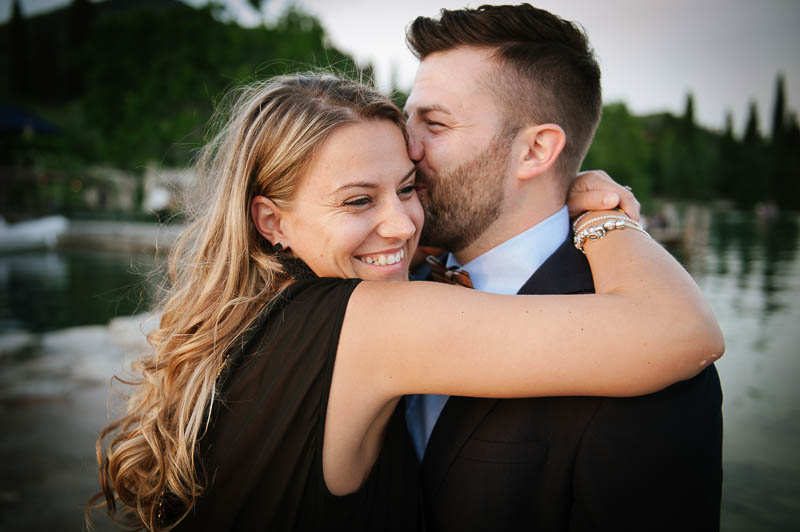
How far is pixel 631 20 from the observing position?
21.7 ft

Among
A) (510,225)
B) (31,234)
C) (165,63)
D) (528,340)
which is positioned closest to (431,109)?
(510,225)

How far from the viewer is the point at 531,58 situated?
230 centimetres

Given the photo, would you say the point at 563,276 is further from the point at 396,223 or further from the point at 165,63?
the point at 165,63

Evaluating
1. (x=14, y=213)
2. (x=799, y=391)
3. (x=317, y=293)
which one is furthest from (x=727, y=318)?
(x=14, y=213)

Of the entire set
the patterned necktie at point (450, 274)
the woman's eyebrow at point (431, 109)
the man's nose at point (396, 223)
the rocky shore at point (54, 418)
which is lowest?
the rocky shore at point (54, 418)

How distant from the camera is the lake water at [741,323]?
531 cm

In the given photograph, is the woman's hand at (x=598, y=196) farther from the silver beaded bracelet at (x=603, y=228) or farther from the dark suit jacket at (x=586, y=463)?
the dark suit jacket at (x=586, y=463)

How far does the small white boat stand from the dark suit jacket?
1139 inches

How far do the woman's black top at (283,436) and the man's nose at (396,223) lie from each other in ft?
0.99

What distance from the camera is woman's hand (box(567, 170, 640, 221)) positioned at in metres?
2.08

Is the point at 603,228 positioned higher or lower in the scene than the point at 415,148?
lower

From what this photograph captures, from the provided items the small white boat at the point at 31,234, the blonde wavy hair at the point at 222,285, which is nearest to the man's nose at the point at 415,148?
the blonde wavy hair at the point at 222,285

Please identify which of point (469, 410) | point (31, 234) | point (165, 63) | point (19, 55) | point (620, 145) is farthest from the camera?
point (19, 55)

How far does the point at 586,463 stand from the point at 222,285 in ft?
4.42
